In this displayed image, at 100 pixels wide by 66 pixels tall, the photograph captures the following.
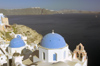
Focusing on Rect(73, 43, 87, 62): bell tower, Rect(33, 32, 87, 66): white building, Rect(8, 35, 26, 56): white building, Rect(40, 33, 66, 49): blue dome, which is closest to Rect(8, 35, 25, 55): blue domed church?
Rect(8, 35, 26, 56): white building

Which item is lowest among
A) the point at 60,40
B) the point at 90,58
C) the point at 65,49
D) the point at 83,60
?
the point at 90,58

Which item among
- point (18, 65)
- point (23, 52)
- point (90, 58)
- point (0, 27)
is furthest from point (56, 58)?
point (0, 27)

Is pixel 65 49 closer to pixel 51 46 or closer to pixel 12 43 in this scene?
pixel 51 46

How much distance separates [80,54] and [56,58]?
5.81m

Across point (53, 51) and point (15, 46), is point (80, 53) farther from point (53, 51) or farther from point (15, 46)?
point (15, 46)

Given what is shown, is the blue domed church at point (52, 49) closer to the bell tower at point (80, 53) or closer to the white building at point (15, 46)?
the bell tower at point (80, 53)

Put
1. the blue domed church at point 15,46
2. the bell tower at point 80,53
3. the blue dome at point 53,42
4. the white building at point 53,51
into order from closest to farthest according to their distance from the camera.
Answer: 1. the white building at point 53,51
2. the blue dome at point 53,42
3. the bell tower at point 80,53
4. the blue domed church at point 15,46

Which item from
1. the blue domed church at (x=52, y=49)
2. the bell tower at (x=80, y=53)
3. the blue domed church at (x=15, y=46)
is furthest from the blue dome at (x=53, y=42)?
the blue domed church at (x=15, y=46)

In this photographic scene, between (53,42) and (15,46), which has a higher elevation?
(53,42)

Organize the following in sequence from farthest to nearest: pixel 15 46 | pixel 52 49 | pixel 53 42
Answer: pixel 15 46, pixel 53 42, pixel 52 49

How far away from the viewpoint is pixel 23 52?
23281 millimetres

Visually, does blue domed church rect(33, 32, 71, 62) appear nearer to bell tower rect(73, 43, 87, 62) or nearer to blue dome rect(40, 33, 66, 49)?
blue dome rect(40, 33, 66, 49)

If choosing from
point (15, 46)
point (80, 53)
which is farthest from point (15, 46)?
point (80, 53)

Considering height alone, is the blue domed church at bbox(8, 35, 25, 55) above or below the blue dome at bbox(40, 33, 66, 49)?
below
